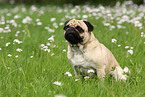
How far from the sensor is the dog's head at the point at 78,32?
357 centimetres

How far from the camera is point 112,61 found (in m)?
4.02

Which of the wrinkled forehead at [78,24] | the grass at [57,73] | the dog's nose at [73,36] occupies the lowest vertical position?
the grass at [57,73]

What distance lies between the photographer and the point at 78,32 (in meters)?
3.62

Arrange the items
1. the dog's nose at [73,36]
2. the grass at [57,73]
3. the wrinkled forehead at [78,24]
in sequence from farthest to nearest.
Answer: the wrinkled forehead at [78,24] → the dog's nose at [73,36] → the grass at [57,73]

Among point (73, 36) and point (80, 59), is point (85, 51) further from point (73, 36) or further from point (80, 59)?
point (73, 36)

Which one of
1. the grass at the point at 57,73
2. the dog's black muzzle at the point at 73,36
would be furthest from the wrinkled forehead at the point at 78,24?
the grass at the point at 57,73

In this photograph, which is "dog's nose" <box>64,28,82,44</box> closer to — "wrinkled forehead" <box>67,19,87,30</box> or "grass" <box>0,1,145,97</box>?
"wrinkled forehead" <box>67,19,87,30</box>

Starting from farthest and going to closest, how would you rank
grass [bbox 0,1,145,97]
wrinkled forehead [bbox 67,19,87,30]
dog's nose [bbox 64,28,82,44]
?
wrinkled forehead [bbox 67,19,87,30], dog's nose [bbox 64,28,82,44], grass [bbox 0,1,145,97]

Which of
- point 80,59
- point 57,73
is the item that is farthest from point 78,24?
point 57,73

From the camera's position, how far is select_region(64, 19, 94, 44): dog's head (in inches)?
140

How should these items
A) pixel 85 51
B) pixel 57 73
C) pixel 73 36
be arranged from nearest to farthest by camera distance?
pixel 73 36 → pixel 85 51 → pixel 57 73

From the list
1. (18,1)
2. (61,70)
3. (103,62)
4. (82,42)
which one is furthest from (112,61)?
(18,1)

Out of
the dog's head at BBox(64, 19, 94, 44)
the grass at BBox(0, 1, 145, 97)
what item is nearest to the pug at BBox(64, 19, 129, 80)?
the dog's head at BBox(64, 19, 94, 44)

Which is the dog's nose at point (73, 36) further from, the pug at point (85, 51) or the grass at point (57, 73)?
the grass at point (57, 73)
